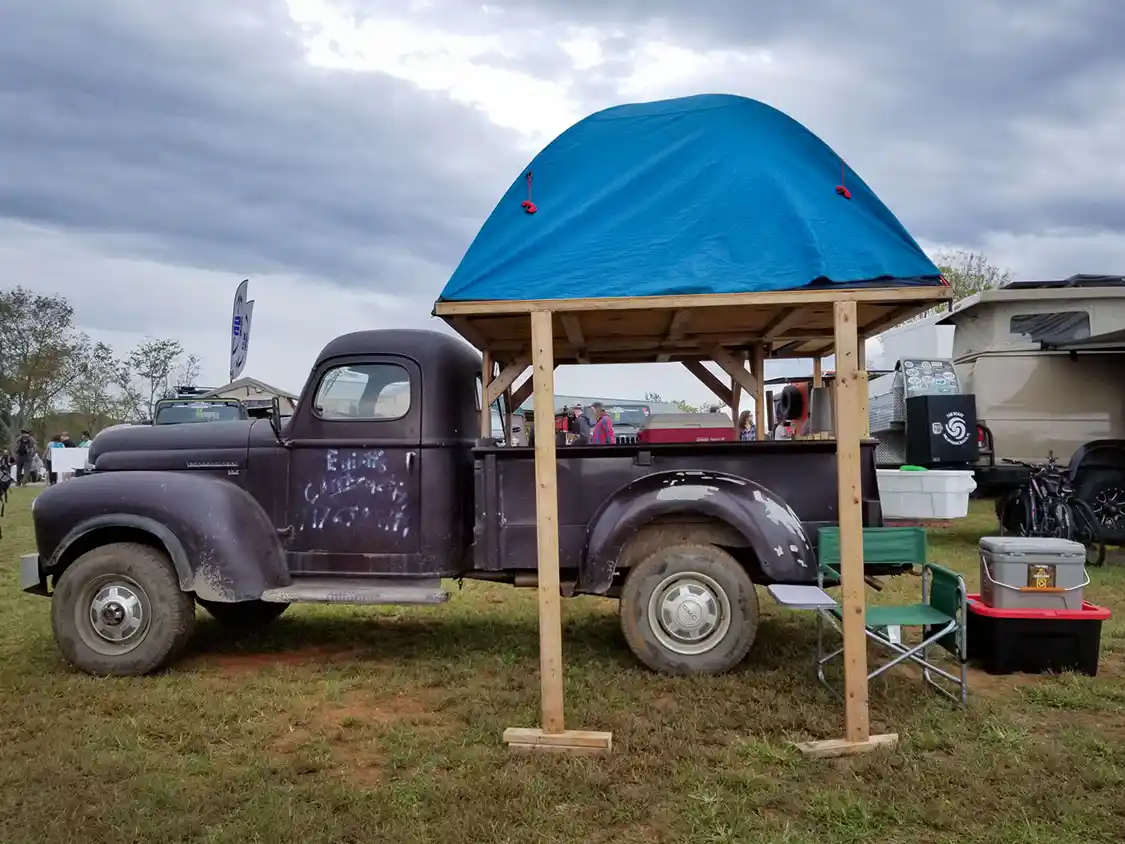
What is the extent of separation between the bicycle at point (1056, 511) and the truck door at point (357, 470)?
21.5 ft

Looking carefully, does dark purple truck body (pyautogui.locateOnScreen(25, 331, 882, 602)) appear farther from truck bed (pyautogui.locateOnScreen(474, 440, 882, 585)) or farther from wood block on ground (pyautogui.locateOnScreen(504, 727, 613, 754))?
wood block on ground (pyautogui.locateOnScreen(504, 727, 613, 754))

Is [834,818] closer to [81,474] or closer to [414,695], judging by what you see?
[414,695]

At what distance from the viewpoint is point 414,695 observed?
16.0ft

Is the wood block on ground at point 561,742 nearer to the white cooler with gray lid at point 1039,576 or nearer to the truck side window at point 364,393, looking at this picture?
the truck side window at point 364,393

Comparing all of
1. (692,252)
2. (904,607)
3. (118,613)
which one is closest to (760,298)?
(692,252)

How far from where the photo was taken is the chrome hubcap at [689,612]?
4918mm

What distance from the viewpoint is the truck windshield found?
14289 millimetres

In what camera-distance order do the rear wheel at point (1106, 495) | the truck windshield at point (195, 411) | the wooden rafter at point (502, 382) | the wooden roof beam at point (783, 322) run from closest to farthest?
the wooden roof beam at point (783, 322), the wooden rafter at point (502, 382), the rear wheel at point (1106, 495), the truck windshield at point (195, 411)

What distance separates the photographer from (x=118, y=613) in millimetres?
5094

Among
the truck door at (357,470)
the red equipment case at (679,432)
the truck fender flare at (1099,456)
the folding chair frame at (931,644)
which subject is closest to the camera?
the folding chair frame at (931,644)

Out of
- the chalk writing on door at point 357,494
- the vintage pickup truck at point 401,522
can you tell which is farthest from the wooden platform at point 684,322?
the chalk writing on door at point 357,494

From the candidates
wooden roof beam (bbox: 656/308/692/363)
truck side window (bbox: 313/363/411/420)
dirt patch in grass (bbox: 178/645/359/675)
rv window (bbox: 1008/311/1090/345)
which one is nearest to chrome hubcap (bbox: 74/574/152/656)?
dirt patch in grass (bbox: 178/645/359/675)

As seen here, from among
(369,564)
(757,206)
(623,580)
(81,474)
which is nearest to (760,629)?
(623,580)

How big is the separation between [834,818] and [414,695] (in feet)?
8.08
